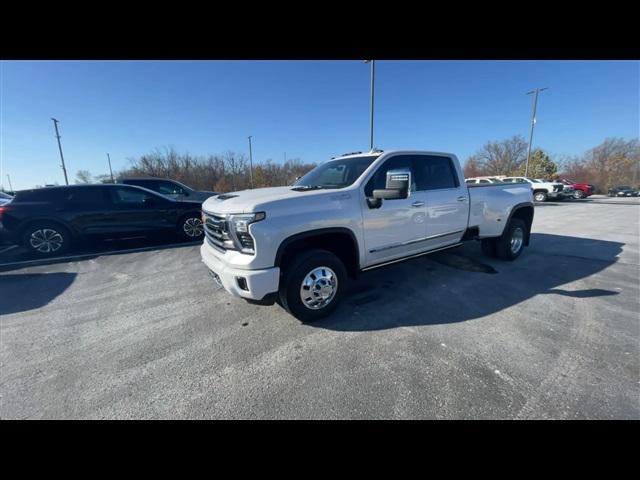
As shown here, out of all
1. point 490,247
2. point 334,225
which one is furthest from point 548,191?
point 334,225

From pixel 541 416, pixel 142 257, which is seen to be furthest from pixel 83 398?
pixel 142 257

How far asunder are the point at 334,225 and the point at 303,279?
28.0 inches

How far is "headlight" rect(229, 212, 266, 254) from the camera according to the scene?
A: 8.34 feet

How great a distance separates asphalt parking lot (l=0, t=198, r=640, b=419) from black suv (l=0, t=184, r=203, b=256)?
1.80 meters

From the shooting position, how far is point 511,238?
5141 millimetres

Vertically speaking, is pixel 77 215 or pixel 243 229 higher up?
pixel 243 229

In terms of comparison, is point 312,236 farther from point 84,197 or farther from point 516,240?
point 84,197

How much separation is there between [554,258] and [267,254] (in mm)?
6201

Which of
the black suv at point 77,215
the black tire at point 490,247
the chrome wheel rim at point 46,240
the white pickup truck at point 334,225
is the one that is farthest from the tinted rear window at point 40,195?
the black tire at point 490,247

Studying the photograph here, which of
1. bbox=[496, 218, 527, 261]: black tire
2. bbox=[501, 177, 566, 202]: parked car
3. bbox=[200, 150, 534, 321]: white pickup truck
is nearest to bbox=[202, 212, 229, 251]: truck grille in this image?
bbox=[200, 150, 534, 321]: white pickup truck

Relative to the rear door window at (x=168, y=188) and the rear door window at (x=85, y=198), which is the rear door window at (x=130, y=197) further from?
the rear door window at (x=168, y=188)

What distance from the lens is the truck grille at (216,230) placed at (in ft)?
9.19

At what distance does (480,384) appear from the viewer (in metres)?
2.04
